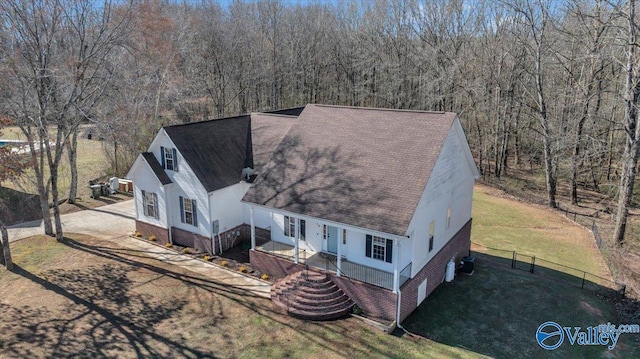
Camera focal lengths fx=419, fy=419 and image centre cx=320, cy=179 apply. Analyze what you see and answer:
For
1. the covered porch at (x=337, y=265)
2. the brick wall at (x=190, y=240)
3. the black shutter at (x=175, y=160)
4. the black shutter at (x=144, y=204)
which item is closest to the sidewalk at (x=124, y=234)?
the brick wall at (x=190, y=240)

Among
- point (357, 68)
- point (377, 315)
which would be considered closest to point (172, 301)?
point (377, 315)

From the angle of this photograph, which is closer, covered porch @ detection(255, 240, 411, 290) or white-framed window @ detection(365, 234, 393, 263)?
covered porch @ detection(255, 240, 411, 290)

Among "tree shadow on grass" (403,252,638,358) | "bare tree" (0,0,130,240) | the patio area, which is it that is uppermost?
"bare tree" (0,0,130,240)

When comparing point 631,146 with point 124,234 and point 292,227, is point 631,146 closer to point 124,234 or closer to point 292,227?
point 292,227

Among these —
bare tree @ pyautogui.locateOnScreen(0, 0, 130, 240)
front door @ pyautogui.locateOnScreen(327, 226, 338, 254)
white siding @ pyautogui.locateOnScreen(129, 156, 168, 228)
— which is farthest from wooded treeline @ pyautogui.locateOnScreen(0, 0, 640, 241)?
front door @ pyautogui.locateOnScreen(327, 226, 338, 254)

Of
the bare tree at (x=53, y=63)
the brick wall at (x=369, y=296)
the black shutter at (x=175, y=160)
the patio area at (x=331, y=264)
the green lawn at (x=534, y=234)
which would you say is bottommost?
the green lawn at (x=534, y=234)

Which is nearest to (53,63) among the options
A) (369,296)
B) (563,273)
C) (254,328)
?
(254,328)

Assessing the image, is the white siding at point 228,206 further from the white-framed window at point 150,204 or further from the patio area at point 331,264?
the white-framed window at point 150,204

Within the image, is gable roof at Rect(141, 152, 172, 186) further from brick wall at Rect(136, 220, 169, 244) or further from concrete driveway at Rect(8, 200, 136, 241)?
concrete driveway at Rect(8, 200, 136, 241)
